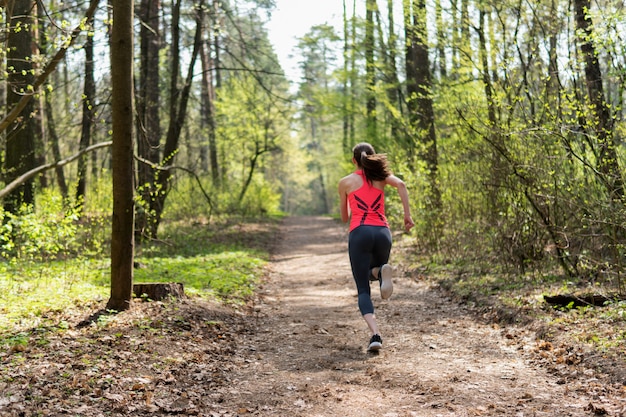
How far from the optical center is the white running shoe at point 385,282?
18.1ft

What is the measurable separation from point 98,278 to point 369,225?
17.8 feet

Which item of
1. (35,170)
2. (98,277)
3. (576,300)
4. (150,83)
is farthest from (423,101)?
(35,170)

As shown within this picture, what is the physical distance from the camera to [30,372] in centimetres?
426

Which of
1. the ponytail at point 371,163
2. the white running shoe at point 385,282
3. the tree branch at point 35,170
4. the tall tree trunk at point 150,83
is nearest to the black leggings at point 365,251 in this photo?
the white running shoe at point 385,282

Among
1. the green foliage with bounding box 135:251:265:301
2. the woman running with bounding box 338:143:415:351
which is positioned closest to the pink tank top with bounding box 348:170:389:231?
the woman running with bounding box 338:143:415:351

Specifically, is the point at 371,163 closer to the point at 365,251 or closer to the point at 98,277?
the point at 365,251

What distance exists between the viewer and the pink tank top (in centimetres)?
565

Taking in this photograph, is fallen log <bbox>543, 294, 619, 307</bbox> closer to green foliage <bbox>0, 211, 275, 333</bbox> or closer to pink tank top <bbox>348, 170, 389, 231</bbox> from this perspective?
pink tank top <bbox>348, 170, 389, 231</bbox>

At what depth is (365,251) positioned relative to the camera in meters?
5.64

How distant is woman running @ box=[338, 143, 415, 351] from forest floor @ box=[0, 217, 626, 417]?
65cm

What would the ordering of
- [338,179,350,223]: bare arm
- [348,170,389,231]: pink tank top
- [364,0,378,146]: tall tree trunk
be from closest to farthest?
[348,170,389,231]: pink tank top → [338,179,350,223]: bare arm → [364,0,378,146]: tall tree trunk

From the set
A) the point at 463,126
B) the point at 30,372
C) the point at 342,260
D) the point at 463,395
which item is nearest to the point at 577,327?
the point at 463,395

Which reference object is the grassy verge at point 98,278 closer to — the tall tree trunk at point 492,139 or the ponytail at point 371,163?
the ponytail at point 371,163

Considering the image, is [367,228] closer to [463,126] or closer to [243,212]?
[463,126]
